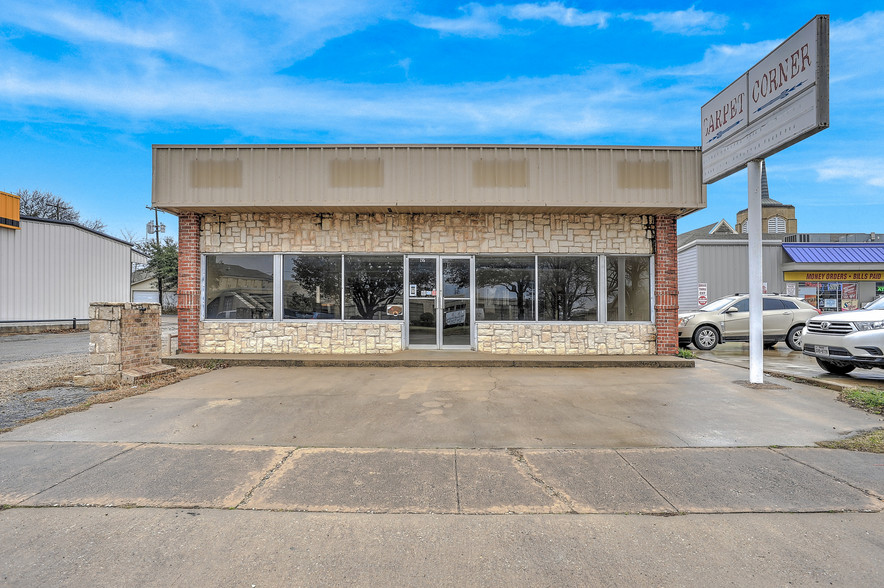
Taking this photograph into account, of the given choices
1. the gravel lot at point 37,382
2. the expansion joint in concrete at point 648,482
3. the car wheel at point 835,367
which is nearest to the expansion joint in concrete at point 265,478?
the expansion joint in concrete at point 648,482

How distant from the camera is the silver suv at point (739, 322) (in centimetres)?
1321

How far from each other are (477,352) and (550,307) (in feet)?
6.58

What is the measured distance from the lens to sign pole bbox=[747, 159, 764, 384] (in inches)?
302

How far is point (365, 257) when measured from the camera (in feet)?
34.3

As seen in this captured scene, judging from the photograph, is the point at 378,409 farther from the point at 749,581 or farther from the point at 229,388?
the point at 749,581

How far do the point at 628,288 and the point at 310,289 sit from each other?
292 inches

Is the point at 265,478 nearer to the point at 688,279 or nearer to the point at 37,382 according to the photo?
the point at 37,382

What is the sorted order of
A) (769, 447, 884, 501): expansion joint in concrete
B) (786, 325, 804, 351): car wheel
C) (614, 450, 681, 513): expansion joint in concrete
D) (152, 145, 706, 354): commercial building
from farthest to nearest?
(786, 325, 804, 351): car wheel, (152, 145, 706, 354): commercial building, (769, 447, 884, 501): expansion joint in concrete, (614, 450, 681, 513): expansion joint in concrete

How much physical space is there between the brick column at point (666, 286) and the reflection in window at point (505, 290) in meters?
2.85

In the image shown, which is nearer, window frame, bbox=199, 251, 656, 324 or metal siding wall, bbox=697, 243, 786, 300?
window frame, bbox=199, 251, 656, 324

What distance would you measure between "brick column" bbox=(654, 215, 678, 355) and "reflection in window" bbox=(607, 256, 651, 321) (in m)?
0.26

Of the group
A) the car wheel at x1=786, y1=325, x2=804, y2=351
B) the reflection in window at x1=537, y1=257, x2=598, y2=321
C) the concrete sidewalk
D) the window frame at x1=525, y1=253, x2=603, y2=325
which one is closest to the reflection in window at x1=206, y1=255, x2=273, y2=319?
the concrete sidewalk

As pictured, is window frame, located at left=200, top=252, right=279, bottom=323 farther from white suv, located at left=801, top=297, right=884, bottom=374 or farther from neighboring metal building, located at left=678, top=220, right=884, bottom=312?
neighboring metal building, located at left=678, top=220, right=884, bottom=312

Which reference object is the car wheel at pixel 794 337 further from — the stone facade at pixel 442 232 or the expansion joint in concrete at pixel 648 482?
the expansion joint in concrete at pixel 648 482
